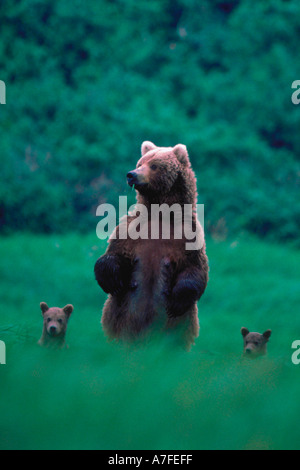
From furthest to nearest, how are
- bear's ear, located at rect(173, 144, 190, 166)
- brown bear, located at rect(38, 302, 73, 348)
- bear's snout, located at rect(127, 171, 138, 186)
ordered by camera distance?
brown bear, located at rect(38, 302, 73, 348), bear's ear, located at rect(173, 144, 190, 166), bear's snout, located at rect(127, 171, 138, 186)

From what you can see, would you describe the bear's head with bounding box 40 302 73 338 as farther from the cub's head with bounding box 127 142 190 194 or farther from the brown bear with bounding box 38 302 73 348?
the cub's head with bounding box 127 142 190 194

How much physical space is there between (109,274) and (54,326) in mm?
460

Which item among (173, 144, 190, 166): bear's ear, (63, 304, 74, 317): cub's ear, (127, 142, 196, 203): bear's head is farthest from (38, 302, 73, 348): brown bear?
(173, 144, 190, 166): bear's ear

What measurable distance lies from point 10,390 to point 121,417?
272 millimetres

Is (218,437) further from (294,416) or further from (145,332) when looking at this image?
(145,332)

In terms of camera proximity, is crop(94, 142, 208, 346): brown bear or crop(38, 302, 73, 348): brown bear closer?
crop(94, 142, 208, 346): brown bear

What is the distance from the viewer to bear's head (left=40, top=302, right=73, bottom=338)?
2.03 meters

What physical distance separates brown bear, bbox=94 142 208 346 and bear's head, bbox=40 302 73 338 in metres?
0.33

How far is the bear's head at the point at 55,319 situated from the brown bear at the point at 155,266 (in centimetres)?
33

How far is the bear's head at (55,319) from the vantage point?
2.03 metres

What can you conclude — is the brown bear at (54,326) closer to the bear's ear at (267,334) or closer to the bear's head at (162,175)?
the bear's head at (162,175)

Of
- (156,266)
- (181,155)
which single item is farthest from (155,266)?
(181,155)

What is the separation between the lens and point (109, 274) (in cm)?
172

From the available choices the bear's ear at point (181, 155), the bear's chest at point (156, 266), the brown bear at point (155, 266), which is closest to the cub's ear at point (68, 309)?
the brown bear at point (155, 266)
